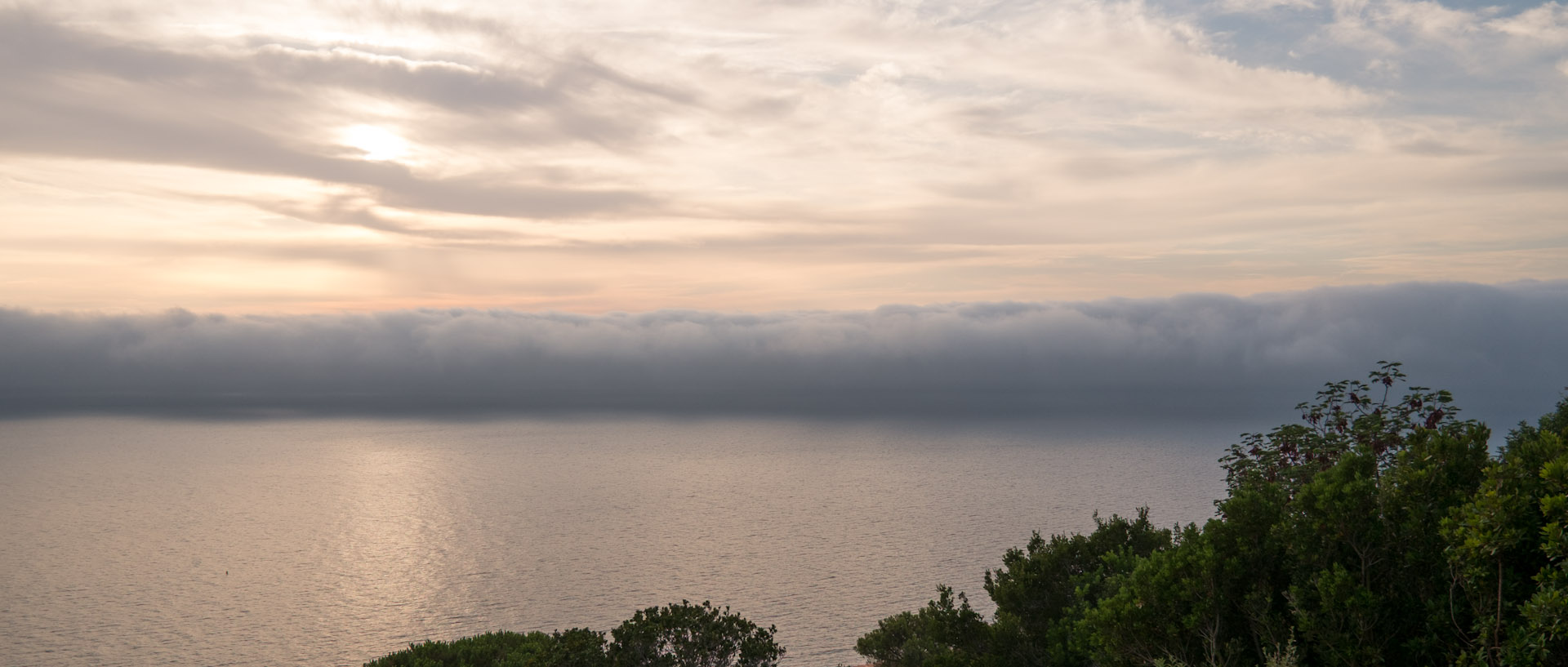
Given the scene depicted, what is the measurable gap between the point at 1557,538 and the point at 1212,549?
858 cm

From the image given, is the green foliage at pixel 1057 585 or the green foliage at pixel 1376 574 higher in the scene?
the green foliage at pixel 1376 574

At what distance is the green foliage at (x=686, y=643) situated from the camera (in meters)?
40.2

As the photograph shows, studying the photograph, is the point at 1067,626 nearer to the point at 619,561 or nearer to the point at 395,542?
the point at 619,561

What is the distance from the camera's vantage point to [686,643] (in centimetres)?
4056

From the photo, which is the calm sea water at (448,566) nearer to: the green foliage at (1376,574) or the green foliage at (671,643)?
the green foliage at (671,643)

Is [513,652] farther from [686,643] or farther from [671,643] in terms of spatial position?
[686,643]

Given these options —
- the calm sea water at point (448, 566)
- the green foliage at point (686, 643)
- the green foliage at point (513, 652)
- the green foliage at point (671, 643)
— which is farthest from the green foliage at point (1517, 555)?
the calm sea water at point (448, 566)

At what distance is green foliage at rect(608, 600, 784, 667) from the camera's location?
40250 millimetres

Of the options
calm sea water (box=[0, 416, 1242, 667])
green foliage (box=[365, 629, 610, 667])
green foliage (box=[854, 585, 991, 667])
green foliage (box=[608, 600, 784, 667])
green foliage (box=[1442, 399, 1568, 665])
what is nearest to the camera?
green foliage (box=[1442, 399, 1568, 665])

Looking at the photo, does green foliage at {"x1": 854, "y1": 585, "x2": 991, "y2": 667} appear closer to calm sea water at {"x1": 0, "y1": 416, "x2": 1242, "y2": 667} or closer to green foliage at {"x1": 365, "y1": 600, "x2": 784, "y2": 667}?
green foliage at {"x1": 365, "y1": 600, "x2": 784, "y2": 667}

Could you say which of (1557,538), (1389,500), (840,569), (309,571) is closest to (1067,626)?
(1389,500)

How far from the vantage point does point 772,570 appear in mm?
117625

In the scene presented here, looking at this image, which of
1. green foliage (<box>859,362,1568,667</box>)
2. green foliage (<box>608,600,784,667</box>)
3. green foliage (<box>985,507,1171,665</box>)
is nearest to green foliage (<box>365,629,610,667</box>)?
green foliage (<box>608,600,784,667</box>)

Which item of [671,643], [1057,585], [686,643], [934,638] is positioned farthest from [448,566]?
[1057,585]
